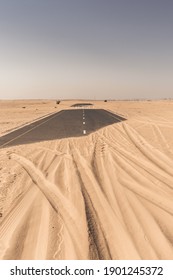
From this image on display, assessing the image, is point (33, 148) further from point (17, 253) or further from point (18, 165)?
point (17, 253)

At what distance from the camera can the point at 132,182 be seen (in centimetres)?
716

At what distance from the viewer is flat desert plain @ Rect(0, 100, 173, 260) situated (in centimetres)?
424

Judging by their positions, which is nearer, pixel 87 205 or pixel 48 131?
pixel 87 205

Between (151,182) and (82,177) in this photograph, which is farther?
(82,177)

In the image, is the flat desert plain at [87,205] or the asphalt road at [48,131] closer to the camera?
the flat desert plain at [87,205]

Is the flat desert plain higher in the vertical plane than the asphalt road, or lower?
lower

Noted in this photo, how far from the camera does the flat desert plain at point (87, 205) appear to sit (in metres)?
4.24

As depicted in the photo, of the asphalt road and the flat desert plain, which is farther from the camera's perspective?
the asphalt road

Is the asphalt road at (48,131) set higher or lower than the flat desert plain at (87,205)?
higher

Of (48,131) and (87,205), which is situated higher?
(48,131)

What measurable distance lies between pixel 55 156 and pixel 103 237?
249 inches

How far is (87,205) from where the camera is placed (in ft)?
19.1
